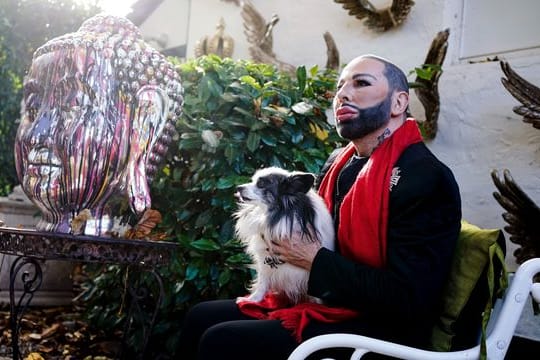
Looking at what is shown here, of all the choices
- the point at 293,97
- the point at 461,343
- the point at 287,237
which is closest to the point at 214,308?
the point at 287,237

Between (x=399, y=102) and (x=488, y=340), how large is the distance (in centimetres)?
90

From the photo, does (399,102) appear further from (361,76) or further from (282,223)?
(282,223)

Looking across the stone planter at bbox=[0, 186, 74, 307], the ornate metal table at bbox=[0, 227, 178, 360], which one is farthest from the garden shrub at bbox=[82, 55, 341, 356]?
the stone planter at bbox=[0, 186, 74, 307]

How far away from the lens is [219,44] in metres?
5.93

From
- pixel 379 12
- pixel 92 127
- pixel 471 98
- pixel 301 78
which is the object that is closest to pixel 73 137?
pixel 92 127

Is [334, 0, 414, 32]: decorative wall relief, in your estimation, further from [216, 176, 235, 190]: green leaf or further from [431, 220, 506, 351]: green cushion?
[431, 220, 506, 351]: green cushion

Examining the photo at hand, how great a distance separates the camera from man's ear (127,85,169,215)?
8.97ft

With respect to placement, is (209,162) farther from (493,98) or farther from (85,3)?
(85,3)

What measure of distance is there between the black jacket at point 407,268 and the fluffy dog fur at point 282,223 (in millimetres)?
192

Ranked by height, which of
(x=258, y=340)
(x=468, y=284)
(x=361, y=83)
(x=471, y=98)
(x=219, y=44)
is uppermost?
(x=219, y=44)

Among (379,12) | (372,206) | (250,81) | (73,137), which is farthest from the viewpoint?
(379,12)

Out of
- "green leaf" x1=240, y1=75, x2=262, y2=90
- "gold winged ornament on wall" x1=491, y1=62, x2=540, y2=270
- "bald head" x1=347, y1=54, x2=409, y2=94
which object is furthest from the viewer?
"green leaf" x1=240, y1=75, x2=262, y2=90

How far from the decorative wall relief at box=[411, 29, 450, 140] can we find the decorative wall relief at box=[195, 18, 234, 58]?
7.91 feet

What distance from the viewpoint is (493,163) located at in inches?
146
